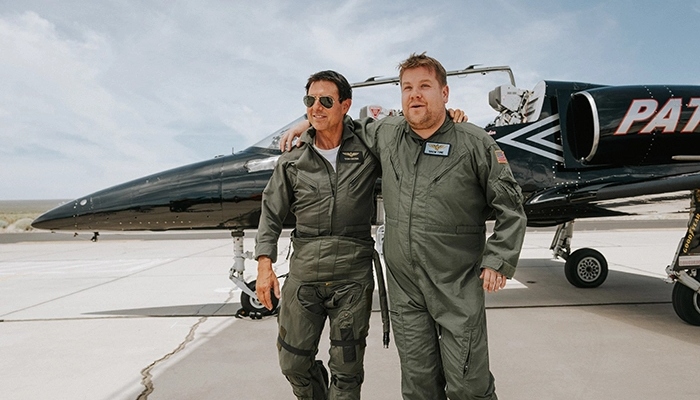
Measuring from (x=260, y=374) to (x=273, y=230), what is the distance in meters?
1.59

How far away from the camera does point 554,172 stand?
17.8ft

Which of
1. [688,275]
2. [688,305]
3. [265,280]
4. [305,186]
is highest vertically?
[305,186]

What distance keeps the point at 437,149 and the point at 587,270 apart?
5712 millimetres

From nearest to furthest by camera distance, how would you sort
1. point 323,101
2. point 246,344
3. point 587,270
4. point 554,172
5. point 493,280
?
point 493,280 → point 323,101 → point 246,344 → point 554,172 → point 587,270

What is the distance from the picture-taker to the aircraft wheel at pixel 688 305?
4.43m

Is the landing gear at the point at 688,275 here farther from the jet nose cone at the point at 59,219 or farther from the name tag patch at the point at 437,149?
the jet nose cone at the point at 59,219

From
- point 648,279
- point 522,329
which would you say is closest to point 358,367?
point 522,329

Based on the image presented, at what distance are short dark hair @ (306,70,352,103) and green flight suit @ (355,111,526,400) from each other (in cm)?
48

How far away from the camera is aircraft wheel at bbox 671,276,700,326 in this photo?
174 inches

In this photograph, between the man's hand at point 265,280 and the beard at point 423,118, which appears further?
the man's hand at point 265,280

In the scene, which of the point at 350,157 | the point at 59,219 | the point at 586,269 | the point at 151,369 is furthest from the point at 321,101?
the point at 586,269

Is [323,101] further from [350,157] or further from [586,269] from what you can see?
[586,269]

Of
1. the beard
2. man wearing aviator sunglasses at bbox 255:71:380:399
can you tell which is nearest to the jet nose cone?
man wearing aviator sunglasses at bbox 255:71:380:399

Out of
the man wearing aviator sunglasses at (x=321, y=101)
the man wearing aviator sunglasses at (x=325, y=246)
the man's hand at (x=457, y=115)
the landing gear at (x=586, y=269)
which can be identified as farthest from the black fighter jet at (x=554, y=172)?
the man wearing aviator sunglasses at (x=321, y=101)
